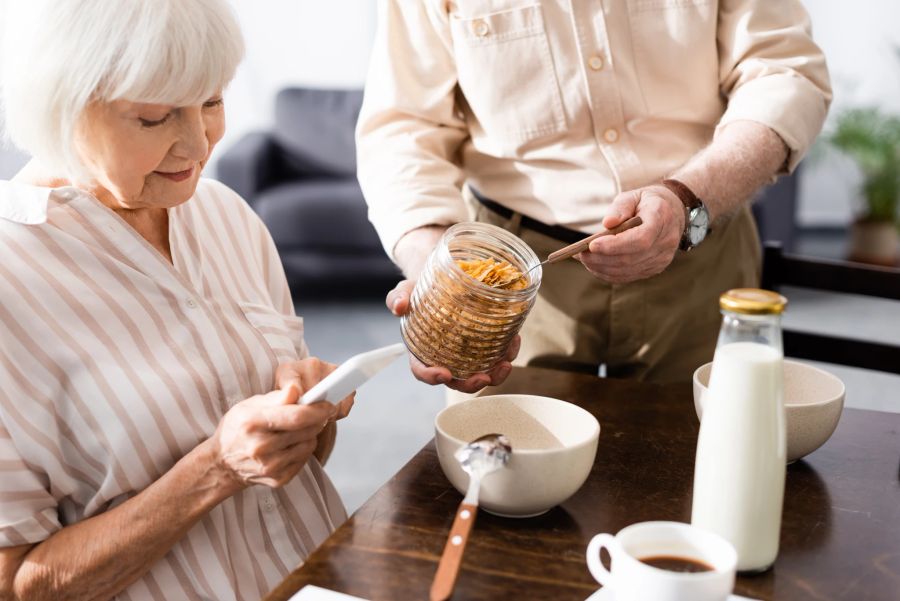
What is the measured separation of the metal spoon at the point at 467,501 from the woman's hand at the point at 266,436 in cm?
18

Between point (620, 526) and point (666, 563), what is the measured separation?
20 cm

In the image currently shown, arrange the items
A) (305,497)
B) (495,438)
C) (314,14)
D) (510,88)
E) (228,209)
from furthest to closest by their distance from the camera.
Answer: (314,14)
(510,88)
(228,209)
(305,497)
(495,438)

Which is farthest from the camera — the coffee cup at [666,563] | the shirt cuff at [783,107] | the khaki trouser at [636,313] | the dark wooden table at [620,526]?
the khaki trouser at [636,313]

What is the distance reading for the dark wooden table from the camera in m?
0.97

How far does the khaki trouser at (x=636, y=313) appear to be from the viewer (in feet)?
5.70

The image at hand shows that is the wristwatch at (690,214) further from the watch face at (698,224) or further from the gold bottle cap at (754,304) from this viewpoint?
the gold bottle cap at (754,304)

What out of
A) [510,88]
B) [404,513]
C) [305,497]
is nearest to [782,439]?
[404,513]

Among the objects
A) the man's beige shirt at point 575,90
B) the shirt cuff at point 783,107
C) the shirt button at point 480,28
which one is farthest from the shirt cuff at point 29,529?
the shirt cuff at point 783,107

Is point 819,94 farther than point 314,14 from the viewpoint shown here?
No

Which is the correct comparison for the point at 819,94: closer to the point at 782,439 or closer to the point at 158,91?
the point at 782,439

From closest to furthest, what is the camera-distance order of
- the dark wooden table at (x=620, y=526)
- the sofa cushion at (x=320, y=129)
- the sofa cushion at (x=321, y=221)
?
1. the dark wooden table at (x=620, y=526)
2. the sofa cushion at (x=321, y=221)
3. the sofa cushion at (x=320, y=129)

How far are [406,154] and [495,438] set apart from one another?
77 cm

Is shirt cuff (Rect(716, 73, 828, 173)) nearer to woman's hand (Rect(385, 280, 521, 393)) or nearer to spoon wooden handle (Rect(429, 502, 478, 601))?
woman's hand (Rect(385, 280, 521, 393))

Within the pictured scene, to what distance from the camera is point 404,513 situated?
3.64 feet
